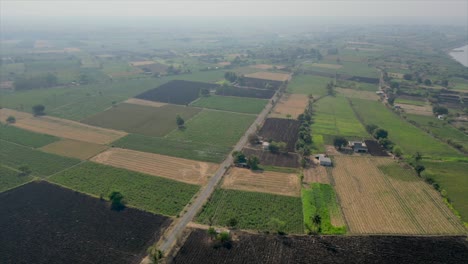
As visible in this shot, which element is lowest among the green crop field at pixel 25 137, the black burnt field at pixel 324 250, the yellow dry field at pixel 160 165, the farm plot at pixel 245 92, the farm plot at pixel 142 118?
the black burnt field at pixel 324 250

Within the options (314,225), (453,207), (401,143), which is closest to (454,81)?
(401,143)

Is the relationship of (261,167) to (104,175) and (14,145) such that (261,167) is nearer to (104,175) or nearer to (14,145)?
(104,175)

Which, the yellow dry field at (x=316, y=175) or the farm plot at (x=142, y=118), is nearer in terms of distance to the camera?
the yellow dry field at (x=316, y=175)

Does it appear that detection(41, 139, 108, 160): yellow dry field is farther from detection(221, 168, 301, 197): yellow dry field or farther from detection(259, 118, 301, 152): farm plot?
detection(259, 118, 301, 152): farm plot

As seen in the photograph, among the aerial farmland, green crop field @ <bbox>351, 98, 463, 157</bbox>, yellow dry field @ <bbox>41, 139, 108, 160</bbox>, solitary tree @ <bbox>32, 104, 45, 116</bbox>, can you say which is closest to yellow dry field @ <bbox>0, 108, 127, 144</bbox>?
the aerial farmland

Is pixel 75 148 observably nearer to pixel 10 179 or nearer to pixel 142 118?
pixel 10 179

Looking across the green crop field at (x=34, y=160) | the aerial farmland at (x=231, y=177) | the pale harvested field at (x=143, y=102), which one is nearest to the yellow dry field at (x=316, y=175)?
the aerial farmland at (x=231, y=177)

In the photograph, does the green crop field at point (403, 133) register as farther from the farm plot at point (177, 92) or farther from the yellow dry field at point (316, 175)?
the farm plot at point (177, 92)
